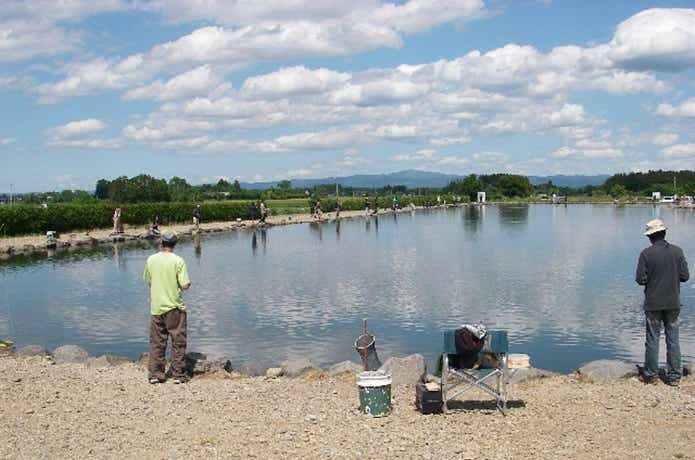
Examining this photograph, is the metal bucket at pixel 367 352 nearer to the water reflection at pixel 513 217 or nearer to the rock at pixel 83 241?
the rock at pixel 83 241

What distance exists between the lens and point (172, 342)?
9062mm

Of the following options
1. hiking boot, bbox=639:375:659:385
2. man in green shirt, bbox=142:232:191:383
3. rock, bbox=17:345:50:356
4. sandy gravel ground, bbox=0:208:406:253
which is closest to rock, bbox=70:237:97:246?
sandy gravel ground, bbox=0:208:406:253

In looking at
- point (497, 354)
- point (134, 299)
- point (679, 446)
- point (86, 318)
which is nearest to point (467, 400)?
point (497, 354)

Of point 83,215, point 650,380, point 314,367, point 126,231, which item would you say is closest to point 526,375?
point 650,380

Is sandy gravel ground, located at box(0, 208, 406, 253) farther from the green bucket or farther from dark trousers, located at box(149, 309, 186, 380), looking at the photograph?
the green bucket

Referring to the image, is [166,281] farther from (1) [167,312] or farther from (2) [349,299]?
(2) [349,299]

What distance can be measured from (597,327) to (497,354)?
20.6 feet

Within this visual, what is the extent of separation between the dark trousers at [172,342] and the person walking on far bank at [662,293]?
17.6ft

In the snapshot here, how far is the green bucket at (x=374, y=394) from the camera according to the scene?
7355 millimetres

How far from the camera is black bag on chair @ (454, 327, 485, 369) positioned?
754cm

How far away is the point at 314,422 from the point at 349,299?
A: 31.0ft

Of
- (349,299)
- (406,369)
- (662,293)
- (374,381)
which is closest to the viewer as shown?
(374,381)

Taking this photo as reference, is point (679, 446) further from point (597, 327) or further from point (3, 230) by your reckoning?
point (3, 230)

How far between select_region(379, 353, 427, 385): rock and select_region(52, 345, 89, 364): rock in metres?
4.46
